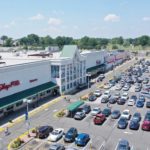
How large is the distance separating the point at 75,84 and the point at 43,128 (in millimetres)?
42309

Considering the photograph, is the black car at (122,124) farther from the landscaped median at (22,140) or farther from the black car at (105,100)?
the black car at (105,100)

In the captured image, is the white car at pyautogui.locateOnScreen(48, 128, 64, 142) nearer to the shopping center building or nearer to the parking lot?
the parking lot

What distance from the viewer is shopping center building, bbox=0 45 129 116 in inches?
2277

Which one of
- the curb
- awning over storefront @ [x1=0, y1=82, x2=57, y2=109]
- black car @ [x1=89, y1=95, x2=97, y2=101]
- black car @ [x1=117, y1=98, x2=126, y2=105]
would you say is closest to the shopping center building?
awning over storefront @ [x1=0, y1=82, x2=57, y2=109]

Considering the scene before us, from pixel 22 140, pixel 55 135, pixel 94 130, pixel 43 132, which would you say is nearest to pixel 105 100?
pixel 94 130

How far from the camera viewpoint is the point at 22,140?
1705 inches

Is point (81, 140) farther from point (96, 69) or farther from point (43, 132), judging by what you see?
point (96, 69)

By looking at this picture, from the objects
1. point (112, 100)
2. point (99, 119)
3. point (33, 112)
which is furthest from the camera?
point (112, 100)

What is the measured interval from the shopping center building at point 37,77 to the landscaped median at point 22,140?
10392mm

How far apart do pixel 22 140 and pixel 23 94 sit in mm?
20218

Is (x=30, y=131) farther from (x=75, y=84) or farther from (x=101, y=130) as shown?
(x=75, y=84)

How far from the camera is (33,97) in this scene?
220 feet

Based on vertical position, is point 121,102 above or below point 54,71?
below

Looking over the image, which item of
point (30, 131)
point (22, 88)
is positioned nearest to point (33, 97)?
point (22, 88)
